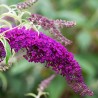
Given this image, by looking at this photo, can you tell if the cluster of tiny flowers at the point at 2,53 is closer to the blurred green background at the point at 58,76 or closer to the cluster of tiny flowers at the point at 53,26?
the cluster of tiny flowers at the point at 53,26

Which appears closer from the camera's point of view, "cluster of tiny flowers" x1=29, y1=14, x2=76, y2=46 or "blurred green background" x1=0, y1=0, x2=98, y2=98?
"cluster of tiny flowers" x1=29, y1=14, x2=76, y2=46

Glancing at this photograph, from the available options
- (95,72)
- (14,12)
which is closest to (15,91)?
(95,72)

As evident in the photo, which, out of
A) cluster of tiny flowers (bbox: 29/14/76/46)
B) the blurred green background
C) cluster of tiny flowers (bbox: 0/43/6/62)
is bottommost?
cluster of tiny flowers (bbox: 0/43/6/62)

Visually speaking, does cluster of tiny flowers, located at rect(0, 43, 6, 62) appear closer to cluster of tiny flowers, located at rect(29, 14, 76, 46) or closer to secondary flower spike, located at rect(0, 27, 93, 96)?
secondary flower spike, located at rect(0, 27, 93, 96)

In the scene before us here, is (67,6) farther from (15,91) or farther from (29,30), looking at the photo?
(29,30)

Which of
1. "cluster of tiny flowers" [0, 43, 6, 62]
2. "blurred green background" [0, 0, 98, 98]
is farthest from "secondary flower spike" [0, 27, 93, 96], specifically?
"blurred green background" [0, 0, 98, 98]

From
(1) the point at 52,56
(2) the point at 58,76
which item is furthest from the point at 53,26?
(2) the point at 58,76

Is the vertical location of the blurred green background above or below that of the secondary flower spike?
above

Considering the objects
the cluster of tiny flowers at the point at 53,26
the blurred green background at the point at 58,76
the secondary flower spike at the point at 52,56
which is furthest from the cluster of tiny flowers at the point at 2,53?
the blurred green background at the point at 58,76
